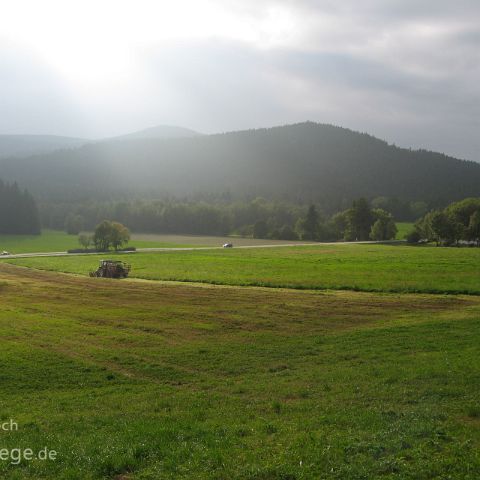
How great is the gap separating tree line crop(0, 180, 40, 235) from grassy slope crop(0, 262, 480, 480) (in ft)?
482

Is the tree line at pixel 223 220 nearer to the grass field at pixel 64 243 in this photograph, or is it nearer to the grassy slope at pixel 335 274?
the grass field at pixel 64 243

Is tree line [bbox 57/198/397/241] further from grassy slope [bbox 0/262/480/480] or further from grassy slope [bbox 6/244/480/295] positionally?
grassy slope [bbox 0/262/480/480]

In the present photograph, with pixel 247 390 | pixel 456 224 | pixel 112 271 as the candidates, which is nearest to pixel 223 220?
pixel 456 224

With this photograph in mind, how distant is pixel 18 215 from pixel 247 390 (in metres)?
169

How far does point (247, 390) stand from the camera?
50.6 ft

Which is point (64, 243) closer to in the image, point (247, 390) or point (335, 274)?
point (335, 274)

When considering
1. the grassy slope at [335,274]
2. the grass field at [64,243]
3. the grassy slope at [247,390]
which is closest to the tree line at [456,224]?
the grass field at [64,243]

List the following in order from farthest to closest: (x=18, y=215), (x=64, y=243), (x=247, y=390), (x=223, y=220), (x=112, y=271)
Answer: (x=223, y=220), (x=18, y=215), (x=64, y=243), (x=112, y=271), (x=247, y=390)

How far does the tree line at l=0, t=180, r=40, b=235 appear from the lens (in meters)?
166

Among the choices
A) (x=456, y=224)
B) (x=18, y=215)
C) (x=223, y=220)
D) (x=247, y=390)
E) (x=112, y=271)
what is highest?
(x=18, y=215)

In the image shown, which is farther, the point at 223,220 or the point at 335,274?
the point at 223,220

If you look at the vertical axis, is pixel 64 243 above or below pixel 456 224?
below

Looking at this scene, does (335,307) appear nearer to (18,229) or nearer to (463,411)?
(463,411)

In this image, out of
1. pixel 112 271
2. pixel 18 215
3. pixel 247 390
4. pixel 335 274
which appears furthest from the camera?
pixel 18 215
